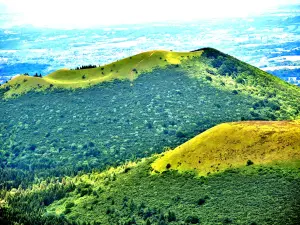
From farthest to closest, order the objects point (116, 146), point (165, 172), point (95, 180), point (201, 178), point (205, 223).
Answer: point (116, 146)
point (95, 180)
point (165, 172)
point (201, 178)
point (205, 223)

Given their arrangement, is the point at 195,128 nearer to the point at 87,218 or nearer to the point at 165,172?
the point at 165,172

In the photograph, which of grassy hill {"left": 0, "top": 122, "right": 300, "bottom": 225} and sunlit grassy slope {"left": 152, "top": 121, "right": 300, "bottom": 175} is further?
sunlit grassy slope {"left": 152, "top": 121, "right": 300, "bottom": 175}

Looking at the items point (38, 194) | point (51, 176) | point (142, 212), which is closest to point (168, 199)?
point (142, 212)

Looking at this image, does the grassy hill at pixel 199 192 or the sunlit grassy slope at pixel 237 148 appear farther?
the sunlit grassy slope at pixel 237 148

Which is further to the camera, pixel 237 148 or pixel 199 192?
pixel 237 148
